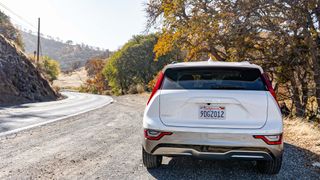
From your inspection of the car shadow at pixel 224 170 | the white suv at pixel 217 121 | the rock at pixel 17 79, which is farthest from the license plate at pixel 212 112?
the rock at pixel 17 79

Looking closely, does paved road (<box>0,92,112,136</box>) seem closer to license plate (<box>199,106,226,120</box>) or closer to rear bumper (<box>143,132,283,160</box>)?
rear bumper (<box>143,132,283,160</box>)

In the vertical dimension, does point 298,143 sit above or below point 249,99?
below

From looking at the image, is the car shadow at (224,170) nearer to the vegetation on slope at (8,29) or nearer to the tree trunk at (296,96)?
the tree trunk at (296,96)

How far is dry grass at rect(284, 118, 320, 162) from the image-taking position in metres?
5.91

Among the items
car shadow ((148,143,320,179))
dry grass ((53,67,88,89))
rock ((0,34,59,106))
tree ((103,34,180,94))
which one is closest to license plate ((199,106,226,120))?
car shadow ((148,143,320,179))

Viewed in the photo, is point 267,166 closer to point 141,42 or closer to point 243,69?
point 243,69

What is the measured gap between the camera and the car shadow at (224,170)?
4278mm

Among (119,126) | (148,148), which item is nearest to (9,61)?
(119,126)

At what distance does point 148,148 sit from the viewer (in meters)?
4.14

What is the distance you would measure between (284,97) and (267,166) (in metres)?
9.02

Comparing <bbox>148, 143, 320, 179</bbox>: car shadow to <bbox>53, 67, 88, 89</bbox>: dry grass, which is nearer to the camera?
<bbox>148, 143, 320, 179</bbox>: car shadow

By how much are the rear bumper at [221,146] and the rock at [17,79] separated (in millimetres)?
17000

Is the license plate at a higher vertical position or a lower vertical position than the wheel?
higher

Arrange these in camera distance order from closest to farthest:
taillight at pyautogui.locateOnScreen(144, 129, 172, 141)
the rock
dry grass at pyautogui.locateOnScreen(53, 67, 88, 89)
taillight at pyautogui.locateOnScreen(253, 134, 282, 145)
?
taillight at pyautogui.locateOnScreen(253, 134, 282, 145), taillight at pyautogui.locateOnScreen(144, 129, 172, 141), the rock, dry grass at pyautogui.locateOnScreen(53, 67, 88, 89)
